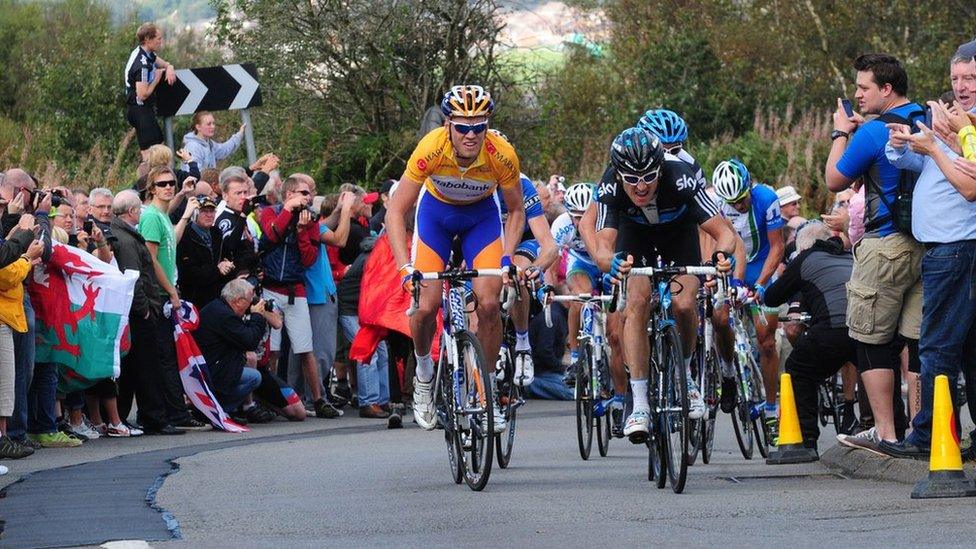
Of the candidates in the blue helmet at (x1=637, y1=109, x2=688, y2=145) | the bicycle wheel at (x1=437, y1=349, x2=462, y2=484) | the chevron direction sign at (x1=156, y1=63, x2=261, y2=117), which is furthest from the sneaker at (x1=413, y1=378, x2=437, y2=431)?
the chevron direction sign at (x1=156, y1=63, x2=261, y2=117)

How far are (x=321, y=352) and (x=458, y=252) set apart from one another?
6746 millimetres

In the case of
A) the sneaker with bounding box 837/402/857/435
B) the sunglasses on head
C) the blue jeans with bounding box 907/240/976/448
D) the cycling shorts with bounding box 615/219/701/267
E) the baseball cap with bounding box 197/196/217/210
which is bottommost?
the sneaker with bounding box 837/402/857/435

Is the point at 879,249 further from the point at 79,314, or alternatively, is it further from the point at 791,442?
the point at 79,314

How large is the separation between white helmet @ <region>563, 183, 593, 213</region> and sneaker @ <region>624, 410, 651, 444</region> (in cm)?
625

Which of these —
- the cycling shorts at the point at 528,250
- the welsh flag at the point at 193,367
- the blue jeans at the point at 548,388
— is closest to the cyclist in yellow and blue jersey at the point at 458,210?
the cycling shorts at the point at 528,250

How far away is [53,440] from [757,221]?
19.9 ft

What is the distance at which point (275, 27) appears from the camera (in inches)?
1084

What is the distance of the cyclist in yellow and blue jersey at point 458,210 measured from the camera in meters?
12.2

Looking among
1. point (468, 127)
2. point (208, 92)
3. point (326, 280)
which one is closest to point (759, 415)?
point (468, 127)

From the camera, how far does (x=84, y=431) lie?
1605 cm

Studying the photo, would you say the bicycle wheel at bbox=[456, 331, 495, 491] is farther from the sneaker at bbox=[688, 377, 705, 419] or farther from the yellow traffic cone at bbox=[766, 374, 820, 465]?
the yellow traffic cone at bbox=[766, 374, 820, 465]

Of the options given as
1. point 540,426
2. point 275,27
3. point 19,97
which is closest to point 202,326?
point 540,426

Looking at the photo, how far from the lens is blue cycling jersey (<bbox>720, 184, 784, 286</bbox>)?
1573 centimetres

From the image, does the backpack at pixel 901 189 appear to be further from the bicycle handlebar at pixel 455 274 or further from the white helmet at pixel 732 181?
the white helmet at pixel 732 181
